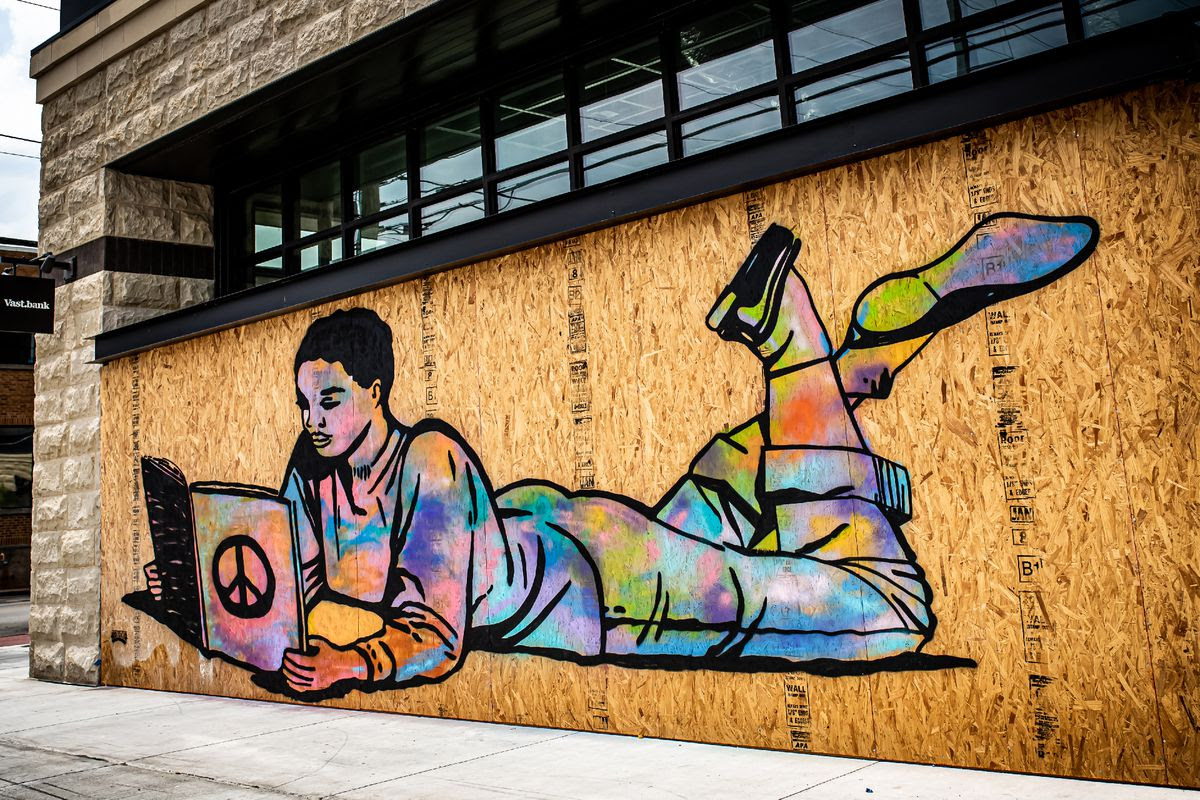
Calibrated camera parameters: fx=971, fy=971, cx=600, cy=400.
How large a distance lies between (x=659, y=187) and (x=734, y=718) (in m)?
3.64

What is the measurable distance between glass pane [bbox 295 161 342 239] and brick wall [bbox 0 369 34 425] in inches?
968

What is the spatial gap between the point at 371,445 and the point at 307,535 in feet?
4.01

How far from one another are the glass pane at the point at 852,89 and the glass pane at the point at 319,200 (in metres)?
5.56

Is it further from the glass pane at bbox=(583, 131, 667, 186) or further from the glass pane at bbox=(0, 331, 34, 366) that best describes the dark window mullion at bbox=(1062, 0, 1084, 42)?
the glass pane at bbox=(0, 331, 34, 366)

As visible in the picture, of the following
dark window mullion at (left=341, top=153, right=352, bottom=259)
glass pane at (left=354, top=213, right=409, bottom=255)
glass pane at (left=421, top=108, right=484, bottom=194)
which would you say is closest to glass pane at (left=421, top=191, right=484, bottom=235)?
glass pane at (left=421, top=108, right=484, bottom=194)

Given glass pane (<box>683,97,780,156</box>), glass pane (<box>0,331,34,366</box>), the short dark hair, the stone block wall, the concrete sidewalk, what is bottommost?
the concrete sidewalk

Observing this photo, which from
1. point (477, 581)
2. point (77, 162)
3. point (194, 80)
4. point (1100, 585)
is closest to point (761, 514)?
point (1100, 585)

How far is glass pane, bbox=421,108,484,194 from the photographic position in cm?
930

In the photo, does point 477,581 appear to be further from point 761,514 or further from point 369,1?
point 369,1

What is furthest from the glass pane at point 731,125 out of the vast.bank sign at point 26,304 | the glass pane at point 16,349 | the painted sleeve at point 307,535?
the glass pane at point 16,349

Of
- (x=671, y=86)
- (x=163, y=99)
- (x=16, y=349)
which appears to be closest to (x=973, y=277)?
(x=671, y=86)

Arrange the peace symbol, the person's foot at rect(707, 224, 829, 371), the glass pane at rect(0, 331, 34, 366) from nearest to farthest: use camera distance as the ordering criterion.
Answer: the person's foot at rect(707, 224, 829, 371), the peace symbol, the glass pane at rect(0, 331, 34, 366)

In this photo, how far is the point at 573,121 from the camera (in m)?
8.50

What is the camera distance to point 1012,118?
5.43m
